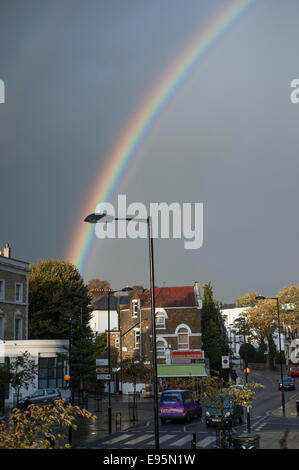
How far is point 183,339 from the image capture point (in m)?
65.2

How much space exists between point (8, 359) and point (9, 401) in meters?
3.87

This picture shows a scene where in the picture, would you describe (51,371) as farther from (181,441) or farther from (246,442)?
(246,442)

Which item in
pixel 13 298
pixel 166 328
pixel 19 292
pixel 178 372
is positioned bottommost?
pixel 178 372

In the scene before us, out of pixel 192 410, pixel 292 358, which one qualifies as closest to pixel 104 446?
pixel 192 410

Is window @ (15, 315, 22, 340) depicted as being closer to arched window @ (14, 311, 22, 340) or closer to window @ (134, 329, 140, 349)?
arched window @ (14, 311, 22, 340)

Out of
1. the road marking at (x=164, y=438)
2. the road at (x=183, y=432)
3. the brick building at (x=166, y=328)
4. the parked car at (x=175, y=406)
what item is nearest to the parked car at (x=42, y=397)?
the road at (x=183, y=432)

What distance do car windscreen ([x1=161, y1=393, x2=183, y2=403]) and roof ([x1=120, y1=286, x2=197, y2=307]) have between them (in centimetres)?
2959

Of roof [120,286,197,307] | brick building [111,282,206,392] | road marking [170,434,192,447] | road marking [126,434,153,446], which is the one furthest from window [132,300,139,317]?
road marking [170,434,192,447]

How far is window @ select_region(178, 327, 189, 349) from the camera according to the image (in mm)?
65062

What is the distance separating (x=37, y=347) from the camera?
163 feet

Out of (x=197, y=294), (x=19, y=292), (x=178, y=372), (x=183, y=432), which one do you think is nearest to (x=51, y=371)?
(x=19, y=292)

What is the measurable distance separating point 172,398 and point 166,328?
A: 30420mm

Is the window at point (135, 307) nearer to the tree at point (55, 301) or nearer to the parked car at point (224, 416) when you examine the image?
the tree at point (55, 301)
